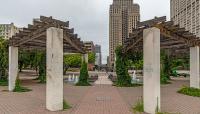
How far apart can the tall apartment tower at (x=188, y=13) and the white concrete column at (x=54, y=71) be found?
50.2 metres

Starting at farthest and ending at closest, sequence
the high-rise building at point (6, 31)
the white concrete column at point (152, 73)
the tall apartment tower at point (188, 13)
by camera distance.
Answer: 1. the tall apartment tower at point (188, 13)
2. the high-rise building at point (6, 31)
3. the white concrete column at point (152, 73)

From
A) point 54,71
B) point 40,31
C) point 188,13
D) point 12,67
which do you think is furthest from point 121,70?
point 188,13

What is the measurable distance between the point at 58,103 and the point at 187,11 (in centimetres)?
6245

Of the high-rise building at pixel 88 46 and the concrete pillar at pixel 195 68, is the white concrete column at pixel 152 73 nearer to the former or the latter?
the concrete pillar at pixel 195 68

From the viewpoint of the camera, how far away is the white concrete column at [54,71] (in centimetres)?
1076

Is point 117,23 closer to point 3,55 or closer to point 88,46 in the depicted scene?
point 88,46

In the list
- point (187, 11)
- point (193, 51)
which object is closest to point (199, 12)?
point (187, 11)

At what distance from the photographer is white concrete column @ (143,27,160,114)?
9.83m

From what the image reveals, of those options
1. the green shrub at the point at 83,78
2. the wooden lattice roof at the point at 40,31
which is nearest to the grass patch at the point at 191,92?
the wooden lattice roof at the point at 40,31

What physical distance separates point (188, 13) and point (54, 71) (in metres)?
61.1

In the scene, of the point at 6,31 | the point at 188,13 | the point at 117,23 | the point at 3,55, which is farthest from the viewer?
the point at 117,23

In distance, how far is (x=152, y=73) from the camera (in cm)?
991

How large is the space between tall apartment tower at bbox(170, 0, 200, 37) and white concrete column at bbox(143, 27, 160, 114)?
49.7 meters

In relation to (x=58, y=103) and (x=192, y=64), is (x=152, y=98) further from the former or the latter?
(x=192, y=64)
